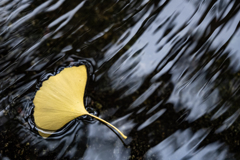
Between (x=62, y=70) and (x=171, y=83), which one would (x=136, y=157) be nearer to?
(x=171, y=83)

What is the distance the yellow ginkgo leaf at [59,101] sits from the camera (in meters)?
1.39

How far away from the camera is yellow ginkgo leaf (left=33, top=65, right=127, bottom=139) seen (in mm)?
1390

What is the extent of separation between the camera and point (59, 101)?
4.67 ft

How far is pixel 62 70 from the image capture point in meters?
1.49

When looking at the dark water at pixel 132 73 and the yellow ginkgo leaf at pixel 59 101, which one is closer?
the yellow ginkgo leaf at pixel 59 101

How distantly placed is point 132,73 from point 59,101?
1.72 ft

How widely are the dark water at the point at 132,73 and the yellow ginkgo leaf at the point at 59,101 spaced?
0.08 meters

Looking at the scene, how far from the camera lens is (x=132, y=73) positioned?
1.59 metres

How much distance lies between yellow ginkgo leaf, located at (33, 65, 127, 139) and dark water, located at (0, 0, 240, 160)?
82 mm

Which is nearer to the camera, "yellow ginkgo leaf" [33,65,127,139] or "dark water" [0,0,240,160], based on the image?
"yellow ginkgo leaf" [33,65,127,139]

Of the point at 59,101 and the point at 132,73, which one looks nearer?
the point at 59,101

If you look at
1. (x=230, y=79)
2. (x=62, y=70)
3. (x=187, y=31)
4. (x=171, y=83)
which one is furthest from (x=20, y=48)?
(x=230, y=79)

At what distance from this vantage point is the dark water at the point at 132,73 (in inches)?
58.7

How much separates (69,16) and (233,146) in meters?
1.44
